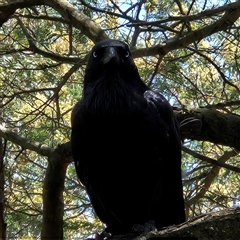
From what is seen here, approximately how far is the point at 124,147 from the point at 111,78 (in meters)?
0.50

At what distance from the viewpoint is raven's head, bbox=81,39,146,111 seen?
115 inches

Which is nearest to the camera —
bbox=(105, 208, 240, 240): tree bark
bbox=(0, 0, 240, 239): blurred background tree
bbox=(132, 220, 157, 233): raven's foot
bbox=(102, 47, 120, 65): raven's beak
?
bbox=(105, 208, 240, 240): tree bark

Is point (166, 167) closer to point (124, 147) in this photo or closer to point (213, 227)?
point (124, 147)

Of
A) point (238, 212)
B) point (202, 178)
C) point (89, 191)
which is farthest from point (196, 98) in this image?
point (238, 212)

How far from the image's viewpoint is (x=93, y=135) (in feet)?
9.30

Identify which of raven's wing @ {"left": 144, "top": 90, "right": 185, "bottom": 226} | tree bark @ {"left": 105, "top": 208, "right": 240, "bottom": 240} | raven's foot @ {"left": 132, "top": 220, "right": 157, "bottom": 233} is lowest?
tree bark @ {"left": 105, "top": 208, "right": 240, "bottom": 240}

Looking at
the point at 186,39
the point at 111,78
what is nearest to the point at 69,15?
the point at 186,39

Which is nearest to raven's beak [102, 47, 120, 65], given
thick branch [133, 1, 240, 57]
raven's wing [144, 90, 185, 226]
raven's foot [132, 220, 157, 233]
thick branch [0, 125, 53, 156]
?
raven's wing [144, 90, 185, 226]

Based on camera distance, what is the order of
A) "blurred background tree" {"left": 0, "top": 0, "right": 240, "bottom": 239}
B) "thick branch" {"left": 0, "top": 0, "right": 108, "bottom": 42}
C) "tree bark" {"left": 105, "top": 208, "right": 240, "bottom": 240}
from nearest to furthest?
"tree bark" {"left": 105, "top": 208, "right": 240, "bottom": 240} < "thick branch" {"left": 0, "top": 0, "right": 108, "bottom": 42} < "blurred background tree" {"left": 0, "top": 0, "right": 240, "bottom": 239}

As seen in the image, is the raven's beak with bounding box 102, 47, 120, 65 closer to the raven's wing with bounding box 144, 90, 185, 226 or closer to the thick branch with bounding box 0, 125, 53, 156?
the raven's wing with bounding box 144, 90, 185, 226

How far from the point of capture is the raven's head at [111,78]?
9.56ft

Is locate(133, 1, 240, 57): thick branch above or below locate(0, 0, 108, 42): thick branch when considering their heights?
below

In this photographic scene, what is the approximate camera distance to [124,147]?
2.80 m

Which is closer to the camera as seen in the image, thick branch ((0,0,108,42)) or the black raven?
the black raven
